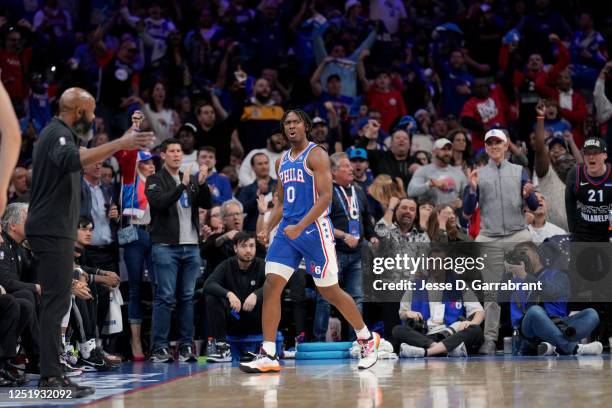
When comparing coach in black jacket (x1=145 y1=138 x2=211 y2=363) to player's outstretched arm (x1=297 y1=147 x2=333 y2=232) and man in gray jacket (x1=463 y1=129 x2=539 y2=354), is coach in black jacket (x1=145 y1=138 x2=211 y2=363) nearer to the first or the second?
player's outstretched arm (x1=297 y1=147 x2=333 y2=232)

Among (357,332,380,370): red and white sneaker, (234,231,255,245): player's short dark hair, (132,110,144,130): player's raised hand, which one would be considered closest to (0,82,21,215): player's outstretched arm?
(132,110,144,130): player's raised hand

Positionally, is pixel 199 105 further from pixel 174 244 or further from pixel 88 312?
pixel 88 312

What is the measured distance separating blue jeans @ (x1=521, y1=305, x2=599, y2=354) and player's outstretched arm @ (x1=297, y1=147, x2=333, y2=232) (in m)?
3.04

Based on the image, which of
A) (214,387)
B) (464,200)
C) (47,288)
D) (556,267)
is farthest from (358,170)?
(47,288)

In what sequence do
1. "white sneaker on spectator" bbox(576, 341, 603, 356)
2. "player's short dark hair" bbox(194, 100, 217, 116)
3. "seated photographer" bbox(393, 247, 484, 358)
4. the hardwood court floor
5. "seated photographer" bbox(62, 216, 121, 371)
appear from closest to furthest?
the hardwood court floor
"seated photographer" bbox(62, 216, 121, 371)
"white sneaker on spectator" bbox(576, 341, 603, 356)
"seated photographer" bbox(393, 247, 484, 358)
"player's short dark hair" bbox(194, 100, 217, 116)

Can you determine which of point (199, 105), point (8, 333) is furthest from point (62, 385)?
point (199, 105)

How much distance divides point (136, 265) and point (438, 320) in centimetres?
324

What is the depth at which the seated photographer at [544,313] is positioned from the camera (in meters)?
10.5

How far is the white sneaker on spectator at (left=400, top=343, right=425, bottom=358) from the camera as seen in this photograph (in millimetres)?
10500

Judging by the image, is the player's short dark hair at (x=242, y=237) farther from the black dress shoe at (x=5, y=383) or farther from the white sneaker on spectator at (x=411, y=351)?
the black dress shoe at (x=5, y=383)

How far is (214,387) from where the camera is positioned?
24.7 ft

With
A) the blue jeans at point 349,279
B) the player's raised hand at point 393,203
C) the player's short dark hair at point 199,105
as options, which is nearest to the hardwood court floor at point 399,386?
the blue jeans at point 349,279

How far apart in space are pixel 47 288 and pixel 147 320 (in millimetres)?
4784

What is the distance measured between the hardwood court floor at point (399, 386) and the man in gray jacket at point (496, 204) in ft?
5.34
